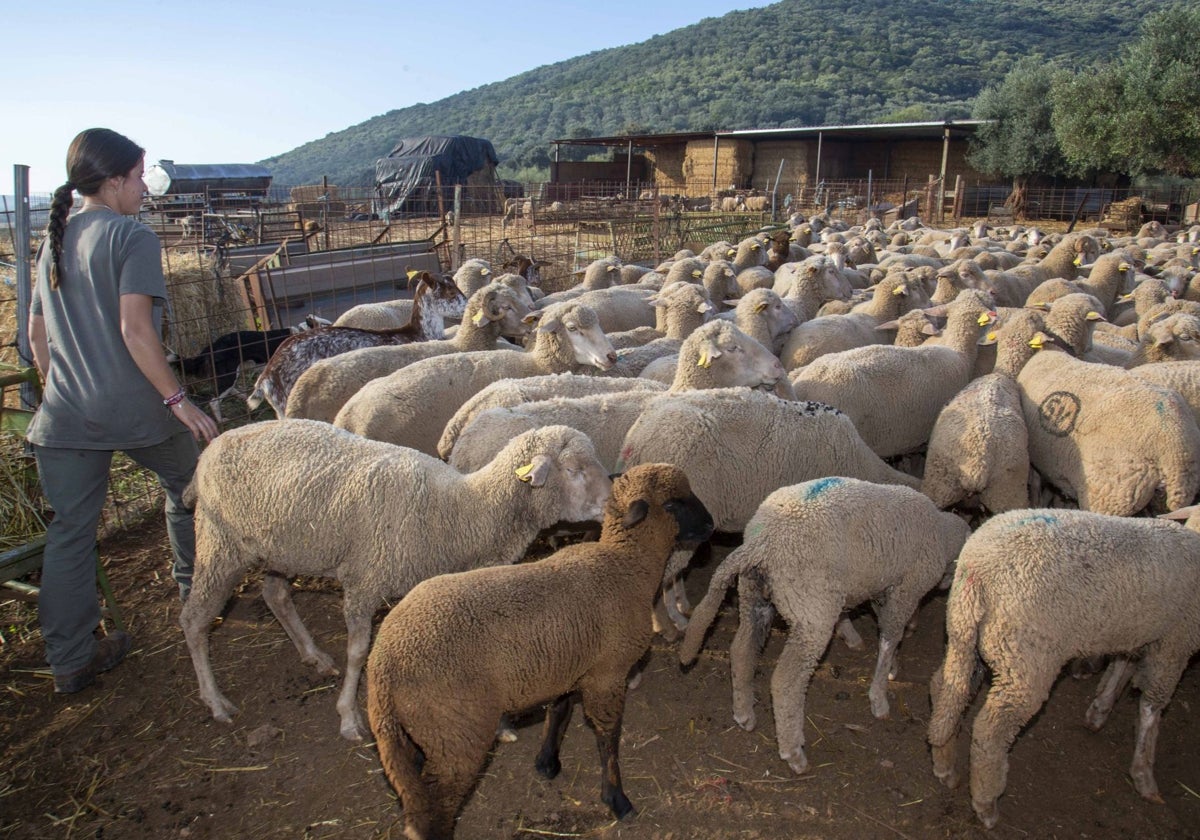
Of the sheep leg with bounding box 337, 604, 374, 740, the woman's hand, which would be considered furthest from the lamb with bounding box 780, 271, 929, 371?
the woman's hand

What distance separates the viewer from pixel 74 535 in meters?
3.36

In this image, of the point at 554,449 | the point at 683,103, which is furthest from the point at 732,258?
the point at 683,103

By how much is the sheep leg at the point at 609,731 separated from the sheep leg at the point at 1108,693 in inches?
82.2

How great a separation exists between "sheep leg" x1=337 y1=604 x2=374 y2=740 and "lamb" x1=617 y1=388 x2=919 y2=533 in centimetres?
139

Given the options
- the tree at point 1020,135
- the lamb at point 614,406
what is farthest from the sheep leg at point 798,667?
the tree at point 1020,135

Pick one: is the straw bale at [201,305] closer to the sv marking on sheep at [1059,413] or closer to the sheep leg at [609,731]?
the sheep leg at [609,731]

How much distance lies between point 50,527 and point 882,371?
463 centimetres

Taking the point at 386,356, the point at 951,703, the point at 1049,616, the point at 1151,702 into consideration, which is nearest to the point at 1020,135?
the point at 386,356

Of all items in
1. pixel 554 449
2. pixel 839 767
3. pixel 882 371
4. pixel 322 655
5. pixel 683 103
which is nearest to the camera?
pixel 839 767

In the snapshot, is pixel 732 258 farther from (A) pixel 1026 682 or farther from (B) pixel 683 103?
(B) pixel 683 103

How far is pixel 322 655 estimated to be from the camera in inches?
147

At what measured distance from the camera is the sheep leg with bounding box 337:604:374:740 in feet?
10.6

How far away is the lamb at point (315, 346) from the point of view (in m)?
5.92

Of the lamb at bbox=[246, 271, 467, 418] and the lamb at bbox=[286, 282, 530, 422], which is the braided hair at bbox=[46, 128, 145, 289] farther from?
the lamb at bbox=[246, 271, 467, 418]
